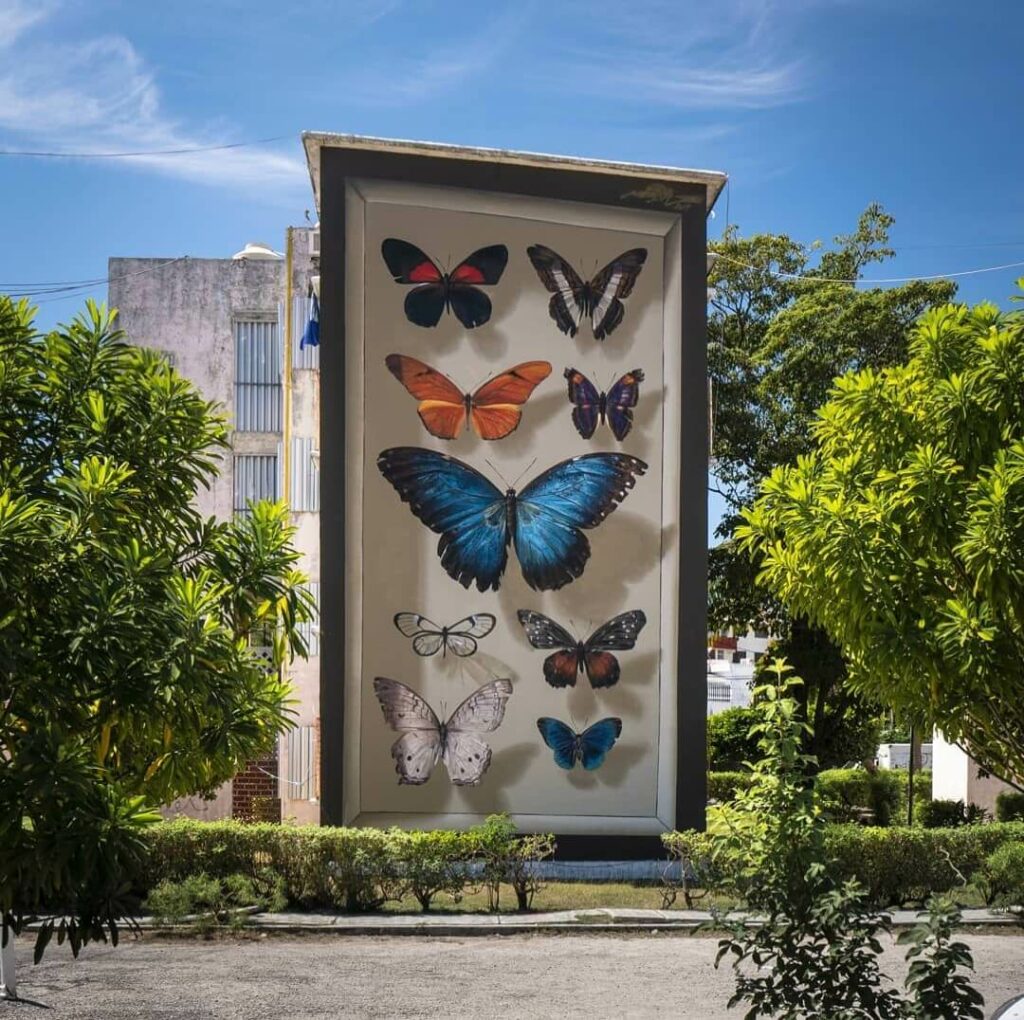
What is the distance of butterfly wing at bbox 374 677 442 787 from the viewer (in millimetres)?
20094

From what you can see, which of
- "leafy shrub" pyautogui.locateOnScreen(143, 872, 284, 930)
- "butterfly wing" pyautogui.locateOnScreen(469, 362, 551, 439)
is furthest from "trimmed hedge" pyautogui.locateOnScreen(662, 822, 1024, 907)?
"butterfly wing" pyautogui.locateOnScreen(469, 362, 551, 439)

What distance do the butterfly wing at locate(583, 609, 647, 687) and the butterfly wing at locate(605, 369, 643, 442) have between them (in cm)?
282

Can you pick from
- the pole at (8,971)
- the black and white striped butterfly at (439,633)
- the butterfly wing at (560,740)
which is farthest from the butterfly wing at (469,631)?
the pole at (8,971)

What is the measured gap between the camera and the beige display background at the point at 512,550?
20.2m

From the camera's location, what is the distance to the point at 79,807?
17.7 feet

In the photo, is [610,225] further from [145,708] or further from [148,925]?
[145,708]

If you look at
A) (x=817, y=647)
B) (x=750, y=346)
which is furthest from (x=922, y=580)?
(x=750, y=346)

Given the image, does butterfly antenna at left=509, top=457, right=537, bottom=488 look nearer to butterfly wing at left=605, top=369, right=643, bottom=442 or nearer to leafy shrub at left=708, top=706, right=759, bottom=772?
butterfly wing at left=605, top=369, right=643, bottom=442

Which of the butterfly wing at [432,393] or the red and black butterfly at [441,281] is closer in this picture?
the butterfly wing at [432,393]

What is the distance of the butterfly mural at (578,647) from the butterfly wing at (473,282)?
15.0ft

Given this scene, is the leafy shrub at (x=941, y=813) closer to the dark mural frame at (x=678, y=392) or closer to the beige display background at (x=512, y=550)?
the dark mural frame at (x=678, y=392)

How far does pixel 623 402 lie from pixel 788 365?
1132 cm

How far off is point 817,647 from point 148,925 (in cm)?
1938

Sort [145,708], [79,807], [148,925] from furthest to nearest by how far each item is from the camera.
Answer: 1. [148,925]
2. [145,708]
3. [79,807]
